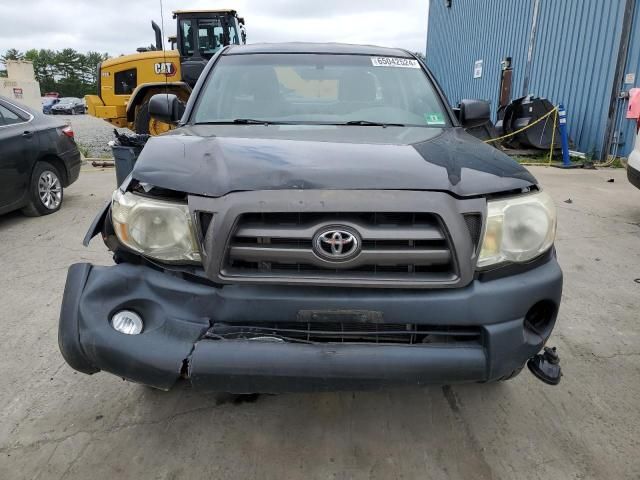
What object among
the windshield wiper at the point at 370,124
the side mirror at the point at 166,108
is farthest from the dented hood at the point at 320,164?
the side mirror at the point at 166,108

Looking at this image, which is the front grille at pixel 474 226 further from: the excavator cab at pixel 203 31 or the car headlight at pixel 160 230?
the excavator cab at pixel 203 31

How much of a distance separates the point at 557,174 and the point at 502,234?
8.68 metres

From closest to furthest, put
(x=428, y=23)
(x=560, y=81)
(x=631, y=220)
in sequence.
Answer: (x=631, y=220)
(x=560, y=81)
(x=428, y=23)

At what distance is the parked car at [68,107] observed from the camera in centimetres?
4114

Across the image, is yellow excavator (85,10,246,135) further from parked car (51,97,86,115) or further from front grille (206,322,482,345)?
parked car (51,97,86,115)

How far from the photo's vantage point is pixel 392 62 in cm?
348

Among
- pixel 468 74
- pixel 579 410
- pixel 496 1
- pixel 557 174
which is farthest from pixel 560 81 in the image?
pixel 579 410

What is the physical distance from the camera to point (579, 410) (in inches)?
101

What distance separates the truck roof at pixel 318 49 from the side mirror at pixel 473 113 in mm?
637

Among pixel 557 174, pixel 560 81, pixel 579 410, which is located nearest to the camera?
pixel 579 410

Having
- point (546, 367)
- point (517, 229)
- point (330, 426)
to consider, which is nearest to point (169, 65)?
point (330, 426)

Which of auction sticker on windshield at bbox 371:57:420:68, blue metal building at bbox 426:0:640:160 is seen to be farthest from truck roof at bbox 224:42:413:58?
blue metal building at bbox 426:0:640:160

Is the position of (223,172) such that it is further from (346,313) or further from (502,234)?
(502,234)

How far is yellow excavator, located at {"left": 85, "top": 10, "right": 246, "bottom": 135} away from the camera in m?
10.7
